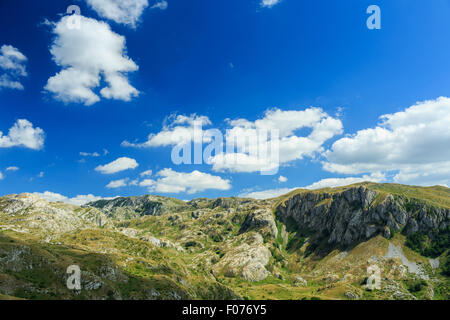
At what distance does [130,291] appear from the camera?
133m

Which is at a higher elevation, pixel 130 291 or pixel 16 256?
pixel 16 256
